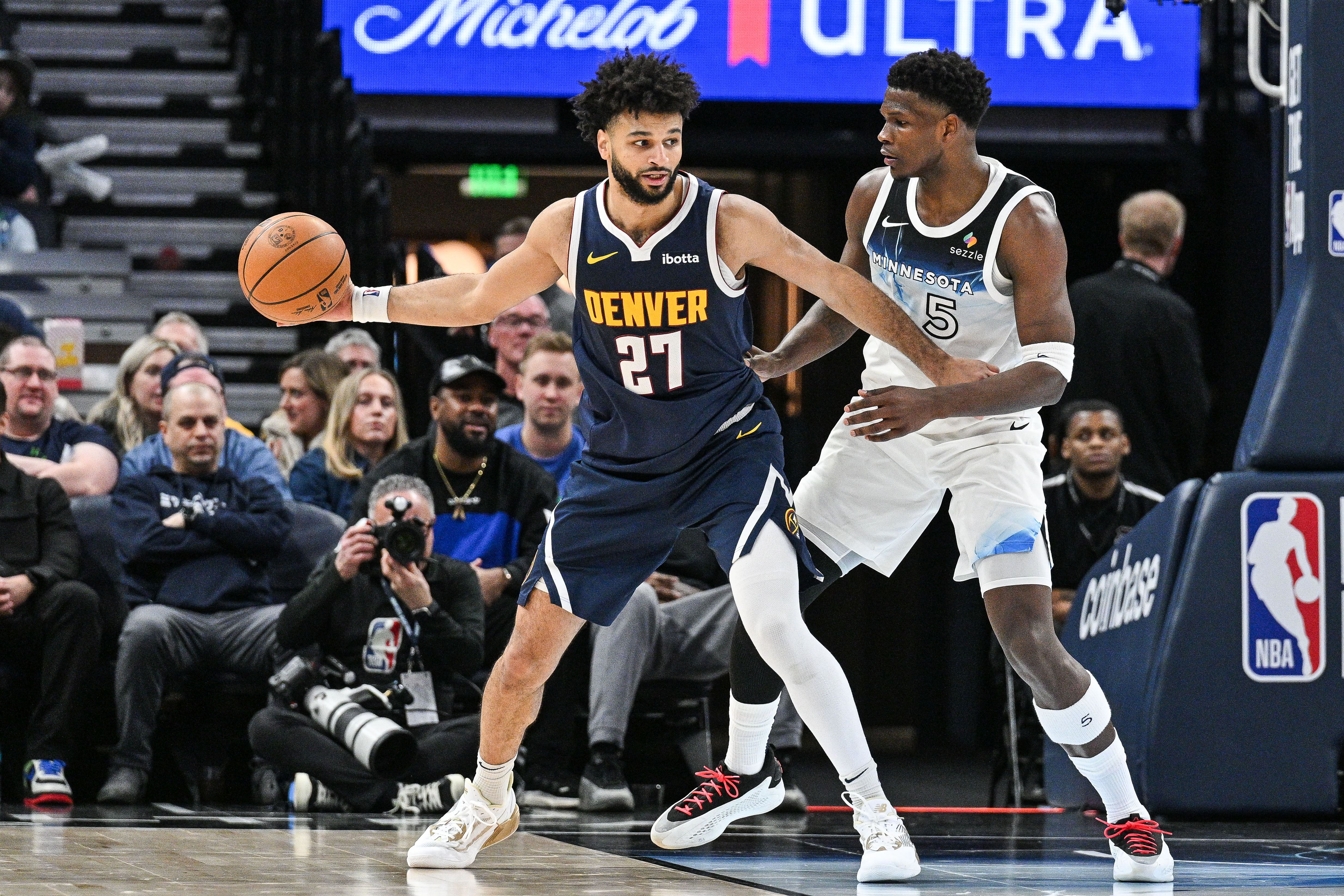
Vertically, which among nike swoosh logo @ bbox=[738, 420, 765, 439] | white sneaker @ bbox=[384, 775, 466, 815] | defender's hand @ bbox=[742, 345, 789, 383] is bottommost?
white sneaker @ bbox=[384, 775, 466, 815]

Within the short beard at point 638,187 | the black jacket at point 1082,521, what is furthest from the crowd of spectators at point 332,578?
the short beard at point 638,187

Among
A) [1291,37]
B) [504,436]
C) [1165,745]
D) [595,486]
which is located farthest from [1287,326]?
[504,436]

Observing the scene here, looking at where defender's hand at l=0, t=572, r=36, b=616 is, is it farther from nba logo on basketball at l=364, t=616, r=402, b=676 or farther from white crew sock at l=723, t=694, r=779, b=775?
white crew sock at l=723, t=694, r=779, b=775

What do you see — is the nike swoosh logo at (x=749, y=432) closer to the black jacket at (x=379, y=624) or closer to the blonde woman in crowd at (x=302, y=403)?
the black jacket at (x=379, y=624)

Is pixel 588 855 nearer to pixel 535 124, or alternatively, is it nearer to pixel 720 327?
pixel 720 327

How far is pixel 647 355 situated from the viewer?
14.7 ft

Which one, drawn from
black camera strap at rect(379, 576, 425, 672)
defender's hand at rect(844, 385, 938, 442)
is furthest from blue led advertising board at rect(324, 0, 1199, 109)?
defender's hand at rect(844, 385, 938, 442)

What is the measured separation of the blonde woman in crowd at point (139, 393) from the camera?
26.2 feet

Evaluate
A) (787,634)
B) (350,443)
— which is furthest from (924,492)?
(350,443)

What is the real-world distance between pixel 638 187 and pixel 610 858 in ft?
5.83

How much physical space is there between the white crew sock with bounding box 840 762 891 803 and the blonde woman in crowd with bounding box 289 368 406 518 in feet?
12.0

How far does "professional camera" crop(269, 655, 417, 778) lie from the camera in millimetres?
6191

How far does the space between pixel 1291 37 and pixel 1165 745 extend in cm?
241

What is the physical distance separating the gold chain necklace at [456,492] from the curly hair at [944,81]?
3.01m
